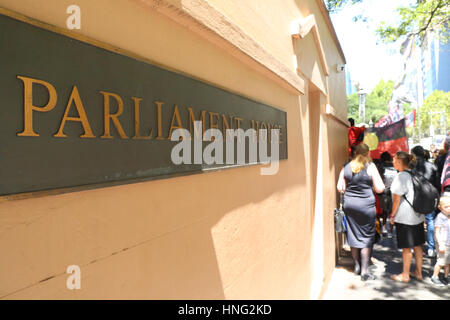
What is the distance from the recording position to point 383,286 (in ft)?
14.9

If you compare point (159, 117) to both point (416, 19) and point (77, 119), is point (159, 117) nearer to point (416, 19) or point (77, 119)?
point (77, 119)

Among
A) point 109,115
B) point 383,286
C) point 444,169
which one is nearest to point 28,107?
point 109,115

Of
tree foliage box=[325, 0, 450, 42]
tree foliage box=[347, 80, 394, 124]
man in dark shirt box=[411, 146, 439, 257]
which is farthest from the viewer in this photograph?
tree foliage box=[347, 80, 394, 124]

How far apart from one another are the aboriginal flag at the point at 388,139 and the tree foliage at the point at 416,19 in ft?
8.77

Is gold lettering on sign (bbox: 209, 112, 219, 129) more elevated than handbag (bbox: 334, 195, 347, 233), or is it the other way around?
gold lettering on sign (bbox: 209, 112, 219, 129)

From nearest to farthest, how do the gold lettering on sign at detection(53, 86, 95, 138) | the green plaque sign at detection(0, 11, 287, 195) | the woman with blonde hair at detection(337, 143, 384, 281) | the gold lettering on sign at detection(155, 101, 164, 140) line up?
the green plaque sign at detection(0, 11, 287, 195) → the gold lettering on sign at detection(53, 86, 95, 138) → the gold lettering on sign at detection(155, 101, 164, 140) → the woman with blonde hair at detection(337, 143, 384, 281)

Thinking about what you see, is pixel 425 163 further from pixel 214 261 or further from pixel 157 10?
pixel 157 10

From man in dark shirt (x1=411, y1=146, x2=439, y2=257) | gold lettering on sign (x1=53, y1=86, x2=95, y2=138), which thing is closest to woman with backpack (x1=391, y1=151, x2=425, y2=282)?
man in dark shirt (x1=411, y1=146, x2=439, y2=257)

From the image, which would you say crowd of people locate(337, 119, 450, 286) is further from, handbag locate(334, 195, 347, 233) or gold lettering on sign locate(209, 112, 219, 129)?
gold lettering on sign locate(209, 112, 219, 129)

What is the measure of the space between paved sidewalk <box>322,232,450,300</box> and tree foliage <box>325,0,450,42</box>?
20.6ft

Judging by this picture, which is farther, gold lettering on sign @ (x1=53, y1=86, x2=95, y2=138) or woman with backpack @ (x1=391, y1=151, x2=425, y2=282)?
woman with backpack @ (x1=391, y1=151, x2=425, y2=282)

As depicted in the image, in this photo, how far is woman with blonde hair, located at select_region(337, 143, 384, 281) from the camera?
4641 mm

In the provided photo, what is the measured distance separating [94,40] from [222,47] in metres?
1.00
